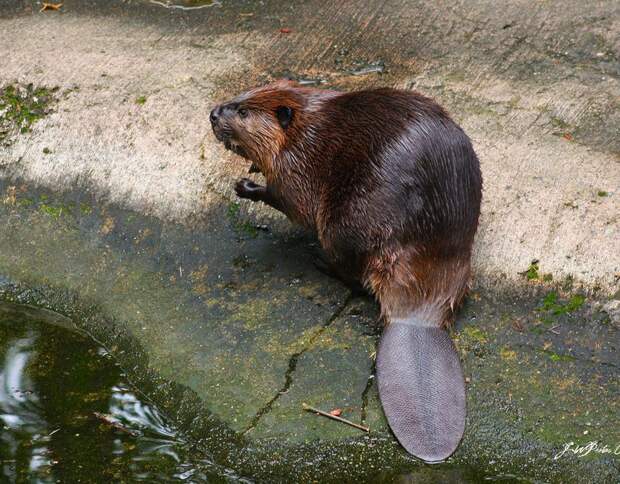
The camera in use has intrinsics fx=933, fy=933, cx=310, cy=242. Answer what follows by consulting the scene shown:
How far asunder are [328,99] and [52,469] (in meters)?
1.78

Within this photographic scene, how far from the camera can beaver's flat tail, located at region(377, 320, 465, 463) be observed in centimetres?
299

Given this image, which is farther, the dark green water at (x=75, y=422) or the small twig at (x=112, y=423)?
the small twig at (x=112, y=423)

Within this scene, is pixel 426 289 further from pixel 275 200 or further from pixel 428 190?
pixel 275 200

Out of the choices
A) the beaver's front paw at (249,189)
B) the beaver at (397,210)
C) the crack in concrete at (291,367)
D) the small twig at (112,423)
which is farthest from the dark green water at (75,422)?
the beaver's front paw at (249,189)

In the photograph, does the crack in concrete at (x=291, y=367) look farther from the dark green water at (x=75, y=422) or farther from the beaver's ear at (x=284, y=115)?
the beaver's ear at (x=284, y=115)

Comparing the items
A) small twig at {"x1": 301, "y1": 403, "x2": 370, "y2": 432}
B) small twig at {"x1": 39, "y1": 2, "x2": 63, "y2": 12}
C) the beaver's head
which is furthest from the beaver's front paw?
small twig at {"x1": 39, "y1": 2, "x2": 63, "y2": 12}

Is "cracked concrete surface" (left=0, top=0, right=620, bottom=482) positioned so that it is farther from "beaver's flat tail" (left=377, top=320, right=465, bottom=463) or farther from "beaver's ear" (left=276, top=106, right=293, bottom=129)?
"beaver's ear" (left=276, top=106, right=293, bottom=129)

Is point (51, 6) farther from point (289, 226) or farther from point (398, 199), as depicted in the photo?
point (398, 199)

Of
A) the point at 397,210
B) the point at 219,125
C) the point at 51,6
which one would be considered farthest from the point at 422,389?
the point at 51,6

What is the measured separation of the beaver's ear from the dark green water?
1180 millimetres

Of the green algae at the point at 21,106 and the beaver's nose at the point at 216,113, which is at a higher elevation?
the beaver's nose at the point at 216,113

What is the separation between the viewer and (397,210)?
3445mm

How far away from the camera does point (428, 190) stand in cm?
342

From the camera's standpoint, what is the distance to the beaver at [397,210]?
3150mm
